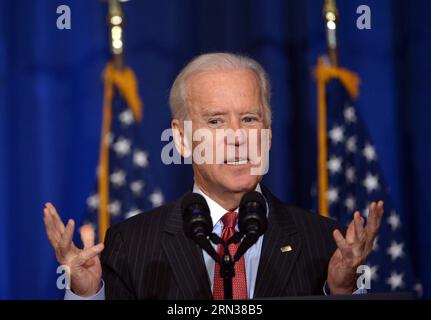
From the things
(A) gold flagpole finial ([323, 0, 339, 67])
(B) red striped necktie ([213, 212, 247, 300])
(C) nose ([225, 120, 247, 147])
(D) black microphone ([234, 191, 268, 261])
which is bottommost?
(B) red striped necktie ([213, 212, 247, 300])

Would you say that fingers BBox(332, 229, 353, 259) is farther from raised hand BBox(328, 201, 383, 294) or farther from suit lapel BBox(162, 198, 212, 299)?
suit lapel BBox(162, 198, 212, 299)

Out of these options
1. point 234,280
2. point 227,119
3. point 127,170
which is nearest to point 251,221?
point 234,280

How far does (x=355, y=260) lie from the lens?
83.6 inches

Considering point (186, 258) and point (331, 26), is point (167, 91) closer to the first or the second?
point (331, 26)

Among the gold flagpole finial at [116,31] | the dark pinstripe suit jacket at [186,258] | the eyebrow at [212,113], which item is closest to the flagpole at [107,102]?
the gold flagpole finial at [116,31]

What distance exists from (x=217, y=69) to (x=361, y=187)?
102 centimetres

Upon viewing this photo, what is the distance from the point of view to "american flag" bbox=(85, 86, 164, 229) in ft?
10.1

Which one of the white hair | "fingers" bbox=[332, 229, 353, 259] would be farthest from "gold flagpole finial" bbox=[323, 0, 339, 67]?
"fingers" bbox=[332, 229, 353, 259]

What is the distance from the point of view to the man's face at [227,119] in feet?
7.80

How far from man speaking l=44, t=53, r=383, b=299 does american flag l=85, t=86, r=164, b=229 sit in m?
0.50

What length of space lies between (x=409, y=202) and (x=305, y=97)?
64 centimetres

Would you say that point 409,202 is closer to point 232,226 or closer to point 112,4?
point 232,226

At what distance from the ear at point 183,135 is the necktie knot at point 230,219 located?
0.31 m
